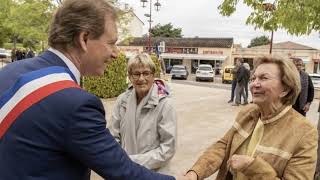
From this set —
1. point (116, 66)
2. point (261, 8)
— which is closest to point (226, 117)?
point (116, 66)

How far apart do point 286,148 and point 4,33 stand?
46.1 metres

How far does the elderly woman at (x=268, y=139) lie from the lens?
248 cm

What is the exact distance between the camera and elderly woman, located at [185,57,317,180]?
2.48 meters

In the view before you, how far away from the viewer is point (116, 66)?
16750 millimetres

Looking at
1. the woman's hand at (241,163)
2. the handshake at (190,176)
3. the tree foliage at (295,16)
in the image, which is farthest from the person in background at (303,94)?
the woman's hand at (241,163)

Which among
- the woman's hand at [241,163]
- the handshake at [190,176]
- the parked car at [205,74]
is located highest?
the woman's hand at [241,163]

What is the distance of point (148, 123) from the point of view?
135 inches

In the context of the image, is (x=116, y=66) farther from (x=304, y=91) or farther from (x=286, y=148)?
(x=286, y=148)

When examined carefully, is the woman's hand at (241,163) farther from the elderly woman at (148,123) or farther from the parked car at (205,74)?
the parked car at (205,74)

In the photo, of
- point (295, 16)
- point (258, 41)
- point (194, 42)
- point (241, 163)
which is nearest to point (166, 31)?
point (194, 42)

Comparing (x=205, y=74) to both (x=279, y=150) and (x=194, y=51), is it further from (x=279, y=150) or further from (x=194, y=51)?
(x=279, y=150)

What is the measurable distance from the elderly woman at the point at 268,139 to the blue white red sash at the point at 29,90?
1.19 meters

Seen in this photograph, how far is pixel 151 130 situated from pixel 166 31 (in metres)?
81.1

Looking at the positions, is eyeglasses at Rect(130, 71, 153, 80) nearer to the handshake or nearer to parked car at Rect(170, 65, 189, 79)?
the handshake
